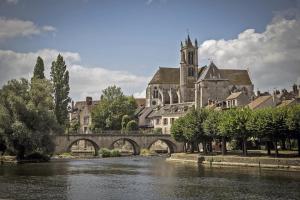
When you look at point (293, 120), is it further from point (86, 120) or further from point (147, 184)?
point (86, 120)

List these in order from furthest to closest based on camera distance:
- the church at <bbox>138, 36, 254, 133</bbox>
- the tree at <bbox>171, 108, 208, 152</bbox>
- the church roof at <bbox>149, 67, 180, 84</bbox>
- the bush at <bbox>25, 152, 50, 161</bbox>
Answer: the church roof at <bbox>149, 67, 180, 84</bbox>
the church at <bbox>138, 36, 254, 133</bbox>
the tree at <bbox>171, 108, 208, 152</bbox>
the bush at <bbox>25, 152, 50, 161</bbox>

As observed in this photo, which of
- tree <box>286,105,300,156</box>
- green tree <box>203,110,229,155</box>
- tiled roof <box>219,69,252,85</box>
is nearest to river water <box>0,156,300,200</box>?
tree <box>286,105,300,156</box>

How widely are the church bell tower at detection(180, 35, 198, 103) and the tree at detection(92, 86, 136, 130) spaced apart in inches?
746

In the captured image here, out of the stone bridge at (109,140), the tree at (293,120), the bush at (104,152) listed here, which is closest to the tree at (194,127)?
the bush at (104,152)

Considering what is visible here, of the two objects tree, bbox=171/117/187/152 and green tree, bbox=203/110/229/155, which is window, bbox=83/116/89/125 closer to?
tree, bbox=171/117/187/152

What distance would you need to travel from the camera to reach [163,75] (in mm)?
150375

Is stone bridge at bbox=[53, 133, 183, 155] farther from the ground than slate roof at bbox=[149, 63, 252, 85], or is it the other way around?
slate roof at bbox=[149, 63, 252, 85]

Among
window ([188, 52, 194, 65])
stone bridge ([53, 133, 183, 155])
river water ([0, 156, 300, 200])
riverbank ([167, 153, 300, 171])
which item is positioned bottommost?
river water ([0, 156, 300, 200])

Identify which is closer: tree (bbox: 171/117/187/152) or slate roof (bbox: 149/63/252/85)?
tree (bbox: 171/117/187/152)

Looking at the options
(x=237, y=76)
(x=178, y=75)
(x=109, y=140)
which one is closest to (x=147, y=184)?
(x=109, y=140)

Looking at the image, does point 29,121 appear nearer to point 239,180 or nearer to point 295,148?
point 239,180

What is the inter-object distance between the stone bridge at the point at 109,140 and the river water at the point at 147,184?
114 feet

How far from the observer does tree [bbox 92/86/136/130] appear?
418ft

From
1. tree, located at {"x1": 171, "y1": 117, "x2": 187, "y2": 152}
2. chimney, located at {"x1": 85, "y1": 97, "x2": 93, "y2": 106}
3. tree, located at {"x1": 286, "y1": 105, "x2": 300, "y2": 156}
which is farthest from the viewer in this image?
chimney, located at {"x1": 85, "y1": 97, "x2": 93, "y2": 106}
